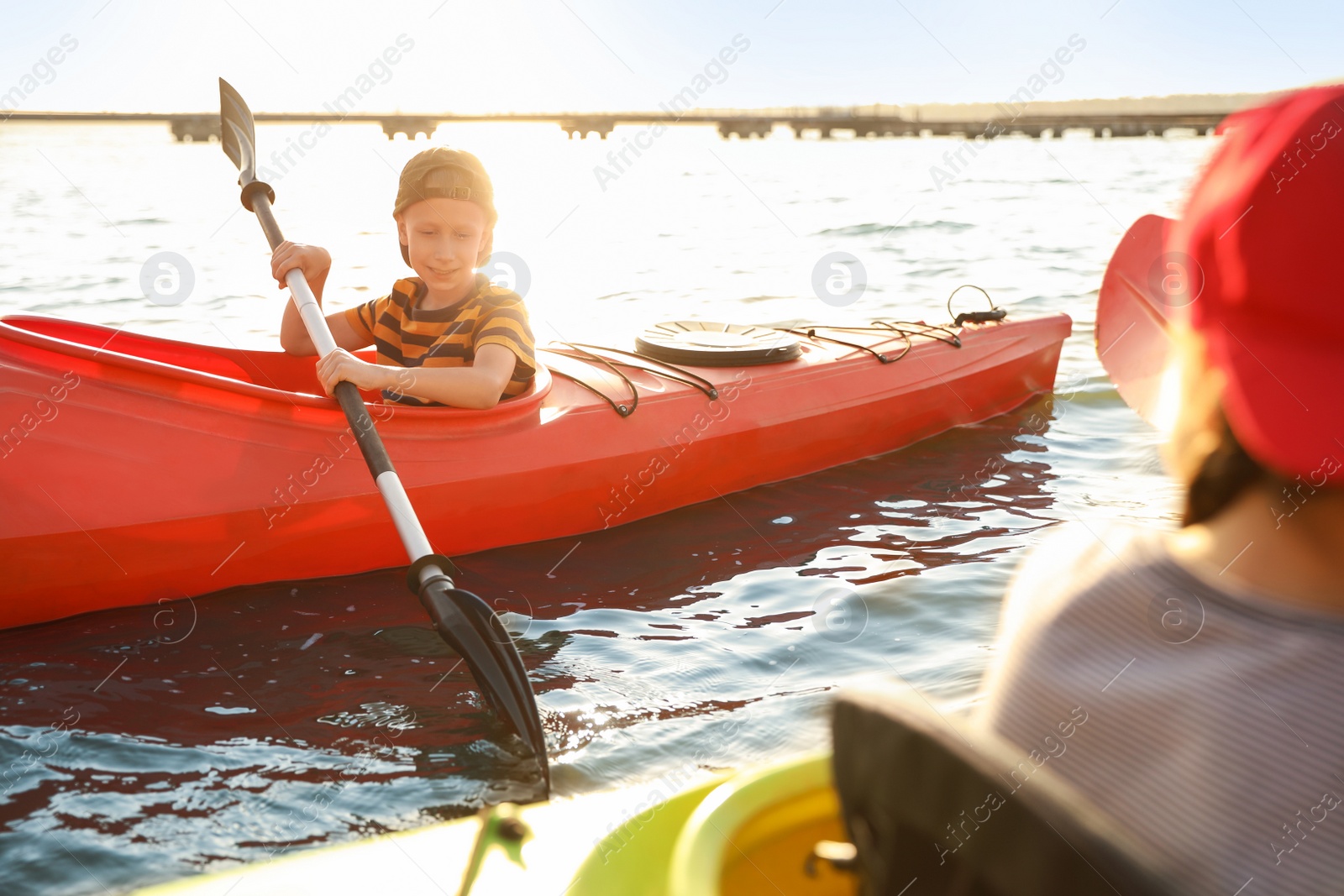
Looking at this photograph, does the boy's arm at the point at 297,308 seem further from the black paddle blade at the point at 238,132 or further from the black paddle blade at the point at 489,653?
the black paddle blade at the point at 489,653

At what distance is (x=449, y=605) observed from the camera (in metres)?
2.52

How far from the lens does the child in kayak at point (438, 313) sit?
3086 mm

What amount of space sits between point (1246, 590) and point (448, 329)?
2906mm

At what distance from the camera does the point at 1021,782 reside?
0.66m

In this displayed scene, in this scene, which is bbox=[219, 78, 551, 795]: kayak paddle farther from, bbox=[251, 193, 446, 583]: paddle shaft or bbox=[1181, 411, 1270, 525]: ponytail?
bbox=[1181, 411, 1270, 525]: ponytail

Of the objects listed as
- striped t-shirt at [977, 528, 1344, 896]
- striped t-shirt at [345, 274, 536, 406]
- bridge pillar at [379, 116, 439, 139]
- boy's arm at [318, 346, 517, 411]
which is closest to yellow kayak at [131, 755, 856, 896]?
striped t-shirt at [977, 528, 1344, 896]

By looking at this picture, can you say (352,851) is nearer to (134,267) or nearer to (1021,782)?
(1021,782)

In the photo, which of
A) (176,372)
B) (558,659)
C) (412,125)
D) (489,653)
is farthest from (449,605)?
(412,125)

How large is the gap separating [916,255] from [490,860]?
10482 mm

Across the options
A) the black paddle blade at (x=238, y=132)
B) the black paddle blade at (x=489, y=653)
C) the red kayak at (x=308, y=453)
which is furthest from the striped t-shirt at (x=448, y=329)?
the black paddle blade at (x=489, y=653)

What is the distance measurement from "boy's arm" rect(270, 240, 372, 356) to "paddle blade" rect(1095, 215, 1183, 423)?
280 cm

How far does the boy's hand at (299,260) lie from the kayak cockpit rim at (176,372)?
394 mm

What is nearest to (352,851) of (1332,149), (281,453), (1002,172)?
(1332,149)

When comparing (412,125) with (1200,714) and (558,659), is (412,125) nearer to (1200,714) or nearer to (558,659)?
(558,659)
